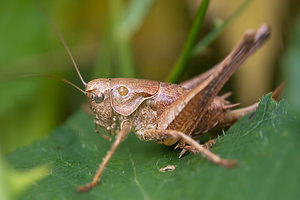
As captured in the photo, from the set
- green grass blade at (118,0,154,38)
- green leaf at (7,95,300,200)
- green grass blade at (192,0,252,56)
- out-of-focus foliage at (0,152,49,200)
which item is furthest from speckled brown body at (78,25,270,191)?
out-of-focus foliage at (0,152,49,200)

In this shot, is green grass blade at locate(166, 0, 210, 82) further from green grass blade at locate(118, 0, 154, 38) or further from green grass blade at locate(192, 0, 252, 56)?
green grass blade at locate(118, 0, 154, 38)

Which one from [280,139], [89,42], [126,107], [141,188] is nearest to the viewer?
[280,139]

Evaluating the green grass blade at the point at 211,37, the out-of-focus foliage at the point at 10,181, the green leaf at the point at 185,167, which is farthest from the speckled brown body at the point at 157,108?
the out-of-focus foliage at the point at 10,181

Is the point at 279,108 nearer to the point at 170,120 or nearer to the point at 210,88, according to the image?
the point at 210,88

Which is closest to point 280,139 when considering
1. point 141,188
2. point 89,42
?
point 141,188

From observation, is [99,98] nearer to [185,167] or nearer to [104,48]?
[185,167]

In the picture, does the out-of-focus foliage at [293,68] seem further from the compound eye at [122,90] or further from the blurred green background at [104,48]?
the blurred green background at [104,48]

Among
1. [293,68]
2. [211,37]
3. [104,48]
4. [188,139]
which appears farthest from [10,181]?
[104,48]
